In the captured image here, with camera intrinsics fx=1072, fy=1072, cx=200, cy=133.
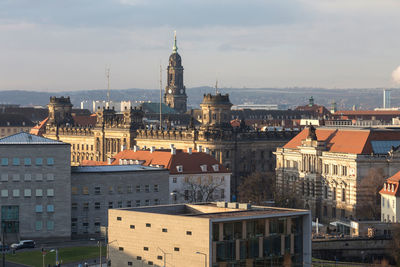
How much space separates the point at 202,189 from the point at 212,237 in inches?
2363

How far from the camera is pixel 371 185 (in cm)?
14938

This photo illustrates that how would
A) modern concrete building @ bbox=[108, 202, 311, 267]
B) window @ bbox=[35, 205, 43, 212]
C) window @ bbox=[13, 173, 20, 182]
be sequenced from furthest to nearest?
window @ bbox=[35, 205, 43, 212]
window @ bbox=[13, 173, 20, 182]
modern concrete building @ bbox=[108, 202, 311, 267]

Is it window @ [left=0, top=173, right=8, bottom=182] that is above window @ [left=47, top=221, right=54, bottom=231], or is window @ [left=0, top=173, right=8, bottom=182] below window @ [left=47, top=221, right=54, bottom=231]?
above

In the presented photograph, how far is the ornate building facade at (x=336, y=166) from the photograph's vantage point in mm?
151250

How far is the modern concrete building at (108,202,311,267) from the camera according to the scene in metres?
91.4

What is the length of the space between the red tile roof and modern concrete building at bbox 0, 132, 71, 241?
4138 centimetres

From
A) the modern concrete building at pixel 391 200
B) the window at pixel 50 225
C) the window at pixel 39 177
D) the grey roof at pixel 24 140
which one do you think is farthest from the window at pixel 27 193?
the modern concrete building at pixel 391 200

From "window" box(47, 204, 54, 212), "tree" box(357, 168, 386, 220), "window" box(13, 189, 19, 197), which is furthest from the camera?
"tree" box(357, 168, 386, 220)

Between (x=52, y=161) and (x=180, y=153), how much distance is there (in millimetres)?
32236

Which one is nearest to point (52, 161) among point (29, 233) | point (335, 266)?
point (29, 233)

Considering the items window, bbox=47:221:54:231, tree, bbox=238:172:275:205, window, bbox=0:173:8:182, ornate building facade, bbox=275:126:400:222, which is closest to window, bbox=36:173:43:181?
window, bbox=0:173:8:182

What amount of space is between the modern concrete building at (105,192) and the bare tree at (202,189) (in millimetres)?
12626

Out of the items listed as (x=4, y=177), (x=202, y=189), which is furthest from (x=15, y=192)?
(x=202, y=189)

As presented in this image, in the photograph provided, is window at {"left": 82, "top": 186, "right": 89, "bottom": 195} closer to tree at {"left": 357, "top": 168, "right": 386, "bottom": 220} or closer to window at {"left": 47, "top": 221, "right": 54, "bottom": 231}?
window at {"left": 47, "top": 221, "right": 54, "bottom": 231}
